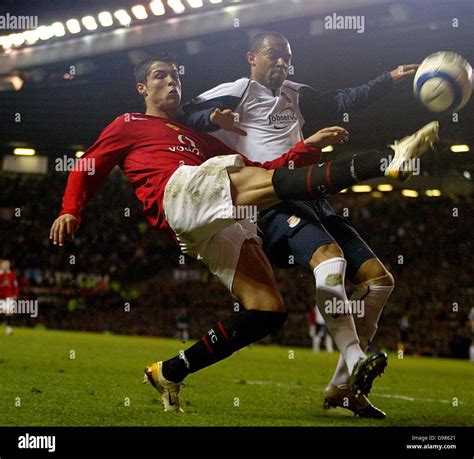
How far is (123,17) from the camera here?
7695mm

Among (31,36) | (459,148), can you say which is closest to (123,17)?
(31,36)

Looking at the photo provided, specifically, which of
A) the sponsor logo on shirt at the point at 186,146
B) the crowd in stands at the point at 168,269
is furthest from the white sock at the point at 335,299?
the crowd in stands at the point at 168,269

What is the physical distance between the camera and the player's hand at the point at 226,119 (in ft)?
14.9

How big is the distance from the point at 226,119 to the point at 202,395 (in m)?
1.84

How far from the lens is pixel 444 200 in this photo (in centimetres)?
1023

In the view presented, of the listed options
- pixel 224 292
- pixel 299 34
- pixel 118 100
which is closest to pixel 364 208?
pixel 224 292

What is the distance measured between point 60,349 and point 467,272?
7211 mm

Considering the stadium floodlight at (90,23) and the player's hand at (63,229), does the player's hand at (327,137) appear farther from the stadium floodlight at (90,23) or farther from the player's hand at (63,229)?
the stadium floodlight at (90,23)

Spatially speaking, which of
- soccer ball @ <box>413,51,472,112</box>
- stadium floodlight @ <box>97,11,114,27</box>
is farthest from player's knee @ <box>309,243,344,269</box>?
stadium floodlight @ <box>97,11,114,27</box>

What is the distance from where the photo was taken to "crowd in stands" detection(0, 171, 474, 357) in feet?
28.3

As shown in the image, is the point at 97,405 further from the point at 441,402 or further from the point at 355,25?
the point at 355,25

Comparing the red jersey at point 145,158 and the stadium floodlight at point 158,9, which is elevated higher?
the stadium floodlight at point 158,9

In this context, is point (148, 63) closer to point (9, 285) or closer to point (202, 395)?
point (202, 395)

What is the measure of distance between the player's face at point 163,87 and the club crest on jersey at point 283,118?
0.61m
